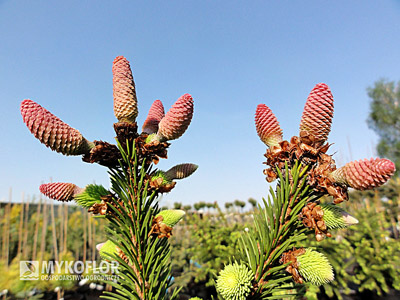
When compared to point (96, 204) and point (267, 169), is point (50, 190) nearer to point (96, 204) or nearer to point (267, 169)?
point (96, 204)

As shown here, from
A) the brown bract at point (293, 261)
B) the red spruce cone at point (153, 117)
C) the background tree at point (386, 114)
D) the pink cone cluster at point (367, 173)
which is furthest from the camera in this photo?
the background tree at point (386, 114)

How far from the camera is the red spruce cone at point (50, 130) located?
0.55 meters

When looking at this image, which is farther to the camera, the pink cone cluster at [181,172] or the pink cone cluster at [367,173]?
the pink cone cluster at [181,172]

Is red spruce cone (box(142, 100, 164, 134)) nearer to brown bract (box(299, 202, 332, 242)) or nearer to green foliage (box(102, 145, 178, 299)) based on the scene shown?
green foliage (box(102, 145, 178, 299))

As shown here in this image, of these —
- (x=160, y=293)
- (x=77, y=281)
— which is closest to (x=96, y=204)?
(x=160, y=293)

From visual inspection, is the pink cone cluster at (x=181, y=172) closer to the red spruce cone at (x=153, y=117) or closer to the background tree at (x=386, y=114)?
the red spruce cone at (x=153, y=117)

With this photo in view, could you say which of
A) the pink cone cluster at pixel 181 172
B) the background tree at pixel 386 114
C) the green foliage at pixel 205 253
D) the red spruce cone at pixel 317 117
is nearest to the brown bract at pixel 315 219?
the red spruce cone at pixel 317 117

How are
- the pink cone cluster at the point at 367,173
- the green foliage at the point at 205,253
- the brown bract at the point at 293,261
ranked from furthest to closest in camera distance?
the green foliage at the point at 205,253
the brown bract at the point at 293,261
the pink cone cluster at the point at 367,173

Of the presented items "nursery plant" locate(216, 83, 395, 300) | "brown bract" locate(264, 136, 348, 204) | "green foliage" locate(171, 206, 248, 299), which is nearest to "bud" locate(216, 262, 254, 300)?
"nursery plant" locate(216, 83, 395, 300)

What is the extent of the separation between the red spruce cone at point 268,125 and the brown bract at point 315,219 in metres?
0.18

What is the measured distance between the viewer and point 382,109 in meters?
24.6

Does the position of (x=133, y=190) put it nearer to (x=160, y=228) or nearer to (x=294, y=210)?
(x=160, y=228)

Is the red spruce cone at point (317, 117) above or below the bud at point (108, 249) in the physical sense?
above

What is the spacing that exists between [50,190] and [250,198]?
6859 millimetres
